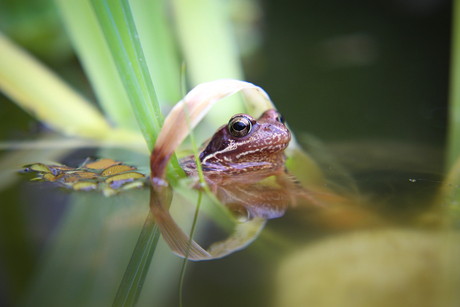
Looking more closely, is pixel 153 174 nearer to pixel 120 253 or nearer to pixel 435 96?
pixel 120 253

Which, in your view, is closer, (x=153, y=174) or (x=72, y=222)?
(x=72, y=222)

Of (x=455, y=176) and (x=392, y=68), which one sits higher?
(x=455, y=176)

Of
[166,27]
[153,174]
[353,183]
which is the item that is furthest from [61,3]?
[353,183]

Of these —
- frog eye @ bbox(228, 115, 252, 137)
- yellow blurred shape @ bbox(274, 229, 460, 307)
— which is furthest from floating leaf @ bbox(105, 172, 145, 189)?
yellow blurred shape @ bbox(274, 229, 460, 307)

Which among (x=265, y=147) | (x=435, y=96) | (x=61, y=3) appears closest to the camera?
(x=265, y=147)

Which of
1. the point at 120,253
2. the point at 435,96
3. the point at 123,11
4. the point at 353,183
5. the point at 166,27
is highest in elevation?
the point at 123,11

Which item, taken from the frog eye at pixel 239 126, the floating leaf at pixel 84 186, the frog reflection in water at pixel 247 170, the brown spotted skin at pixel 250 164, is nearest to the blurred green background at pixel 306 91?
the floating leaf at pixel 84 186

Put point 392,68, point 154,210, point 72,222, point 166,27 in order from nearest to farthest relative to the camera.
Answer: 1. point 72,222
2. point 154,210
3. point 166,27
4. point 392,68
